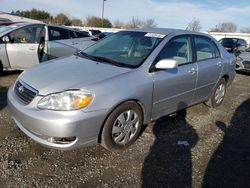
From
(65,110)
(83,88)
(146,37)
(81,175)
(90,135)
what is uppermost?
(146,37)

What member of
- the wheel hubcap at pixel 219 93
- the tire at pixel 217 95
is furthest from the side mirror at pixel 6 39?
the wheel hubcap at pixel 219 93

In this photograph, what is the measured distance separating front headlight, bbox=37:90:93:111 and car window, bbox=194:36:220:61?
2.52 metres

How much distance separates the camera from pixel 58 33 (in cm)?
764

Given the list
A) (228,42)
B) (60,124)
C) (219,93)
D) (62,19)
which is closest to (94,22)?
(62,19)

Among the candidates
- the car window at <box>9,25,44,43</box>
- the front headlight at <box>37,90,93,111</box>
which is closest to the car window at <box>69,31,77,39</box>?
the car window at <box>9,25,44,43</box>

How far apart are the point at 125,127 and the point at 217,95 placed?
2897mm

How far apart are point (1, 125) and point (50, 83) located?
4.83 feet

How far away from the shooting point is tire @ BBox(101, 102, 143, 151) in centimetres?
339

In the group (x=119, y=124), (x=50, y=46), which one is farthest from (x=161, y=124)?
(x=50, y=46)

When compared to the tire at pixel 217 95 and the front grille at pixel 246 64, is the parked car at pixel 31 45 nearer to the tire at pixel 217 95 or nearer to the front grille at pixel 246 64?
the tire at pixel 217 95

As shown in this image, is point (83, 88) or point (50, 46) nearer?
point (83, 88)

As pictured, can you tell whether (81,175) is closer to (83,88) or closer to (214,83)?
(83,88)

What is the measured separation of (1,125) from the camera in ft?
13.8

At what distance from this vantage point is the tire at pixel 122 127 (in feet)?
11.1
